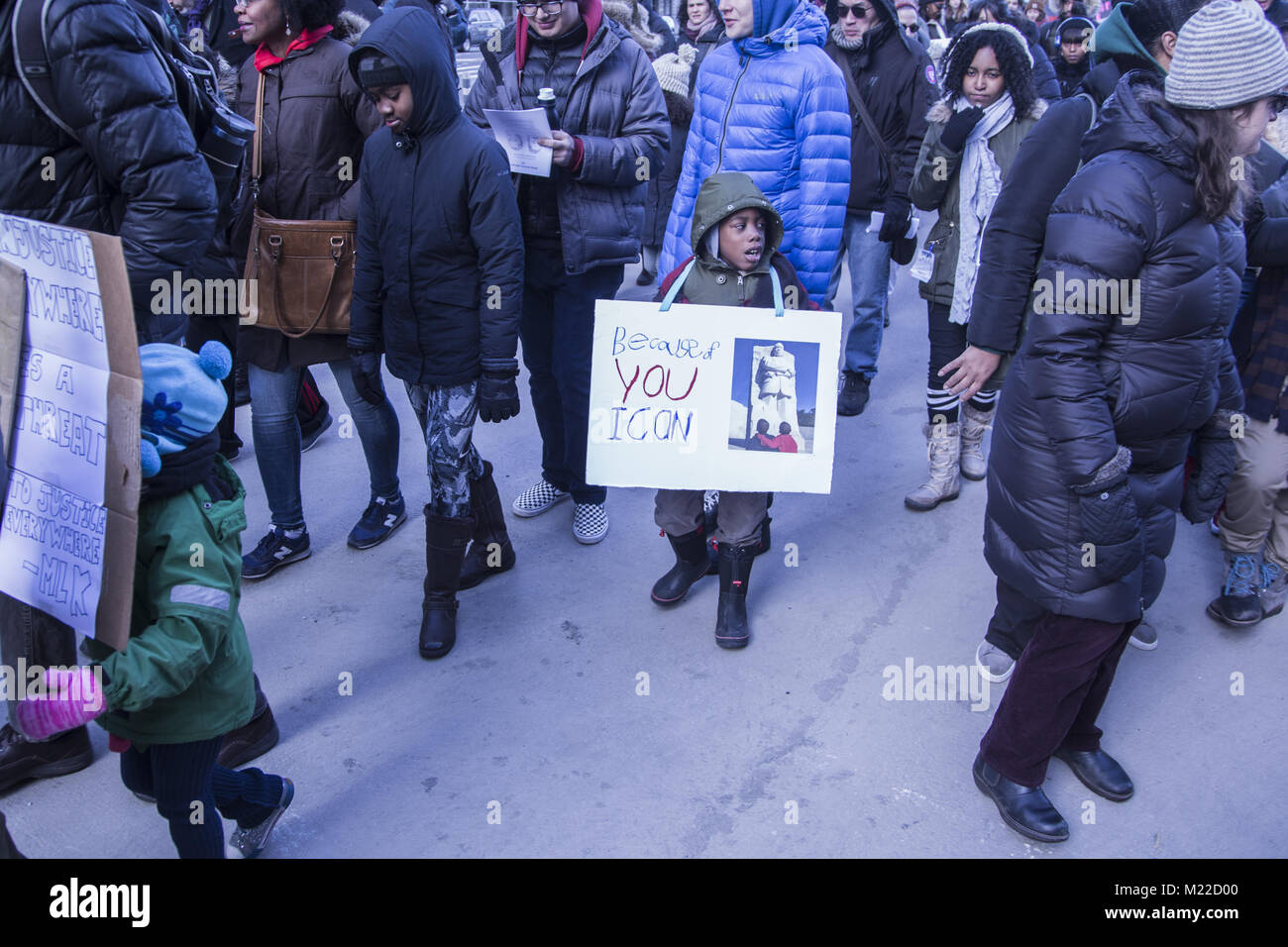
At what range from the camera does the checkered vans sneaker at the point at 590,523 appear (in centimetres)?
443

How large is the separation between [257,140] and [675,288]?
5.30 feet

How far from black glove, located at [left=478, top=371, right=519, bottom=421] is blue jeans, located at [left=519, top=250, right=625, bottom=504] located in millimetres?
578

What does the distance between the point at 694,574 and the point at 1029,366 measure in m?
1.72

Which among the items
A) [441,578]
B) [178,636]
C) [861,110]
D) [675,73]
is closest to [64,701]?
[178,636]

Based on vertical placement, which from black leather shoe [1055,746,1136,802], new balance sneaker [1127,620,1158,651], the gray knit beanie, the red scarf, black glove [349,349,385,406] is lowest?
new balance sneaker [1127,620,1158,651]

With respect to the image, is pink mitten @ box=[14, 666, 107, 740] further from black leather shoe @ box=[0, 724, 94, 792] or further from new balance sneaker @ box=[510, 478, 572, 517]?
new balance sneaker @ box=[510, 478, 572, 517]

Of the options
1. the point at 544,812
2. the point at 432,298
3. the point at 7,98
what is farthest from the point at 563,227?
the point at 544,812

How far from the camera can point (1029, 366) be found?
2623mm

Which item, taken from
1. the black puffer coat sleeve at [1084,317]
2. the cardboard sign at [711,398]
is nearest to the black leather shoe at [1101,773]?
the black puffer coat sleeve at [1084,317]

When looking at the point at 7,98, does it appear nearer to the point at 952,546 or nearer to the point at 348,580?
the point at 348,580

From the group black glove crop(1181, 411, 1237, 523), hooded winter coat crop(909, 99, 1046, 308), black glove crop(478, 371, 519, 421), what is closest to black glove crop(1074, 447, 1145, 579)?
black glove crop(1181, 411, 1237, 523)

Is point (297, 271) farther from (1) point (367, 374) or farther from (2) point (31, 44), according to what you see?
(2) point (31, 44)

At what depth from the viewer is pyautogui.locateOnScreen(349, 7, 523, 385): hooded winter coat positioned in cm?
333

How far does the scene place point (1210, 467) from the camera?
2912 mm
